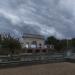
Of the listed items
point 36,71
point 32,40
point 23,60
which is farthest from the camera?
point 32,40

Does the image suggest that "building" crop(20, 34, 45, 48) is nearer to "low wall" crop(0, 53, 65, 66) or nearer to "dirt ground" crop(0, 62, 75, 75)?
"low wall" crop(0, 53, 65, 66)

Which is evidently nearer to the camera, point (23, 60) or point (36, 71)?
point (36, 71)

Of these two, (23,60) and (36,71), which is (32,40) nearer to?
(23,60)

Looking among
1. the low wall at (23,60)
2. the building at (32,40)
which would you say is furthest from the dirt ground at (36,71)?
the building at (32,40)

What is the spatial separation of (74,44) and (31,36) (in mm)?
22862

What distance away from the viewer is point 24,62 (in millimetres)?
27141

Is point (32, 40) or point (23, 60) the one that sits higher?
point (32, 40)

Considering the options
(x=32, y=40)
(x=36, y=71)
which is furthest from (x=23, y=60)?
(x=32, y=40)

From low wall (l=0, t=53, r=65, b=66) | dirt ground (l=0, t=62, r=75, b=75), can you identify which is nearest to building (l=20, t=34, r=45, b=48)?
low wall (l=0, t=53, r=65, b=66)

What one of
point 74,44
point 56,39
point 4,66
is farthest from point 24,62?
point 56,39

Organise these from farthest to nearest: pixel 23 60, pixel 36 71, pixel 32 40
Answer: pixel 32 40, pixel 23 60, pixel 36 71

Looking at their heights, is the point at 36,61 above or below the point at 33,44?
below

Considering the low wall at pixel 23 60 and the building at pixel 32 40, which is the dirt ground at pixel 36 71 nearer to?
the low wall at pixel 23 60

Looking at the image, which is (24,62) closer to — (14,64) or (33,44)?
(14,64)
